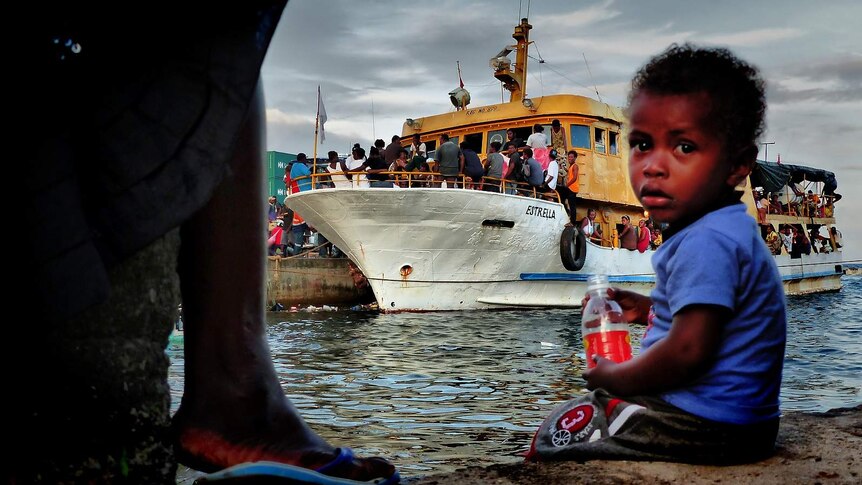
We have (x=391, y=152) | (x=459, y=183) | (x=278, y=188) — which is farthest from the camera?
(x=278, y=188)

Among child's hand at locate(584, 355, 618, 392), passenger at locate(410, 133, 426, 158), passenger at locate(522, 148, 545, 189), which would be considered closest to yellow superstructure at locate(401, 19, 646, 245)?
passenger at locate(410, 133, 426, 158)

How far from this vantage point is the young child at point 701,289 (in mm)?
1452

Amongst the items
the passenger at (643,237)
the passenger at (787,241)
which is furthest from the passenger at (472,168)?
the passenger at (787,241)

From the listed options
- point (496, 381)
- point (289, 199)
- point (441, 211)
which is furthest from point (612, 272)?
point (496, 381)

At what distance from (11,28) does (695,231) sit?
119 cm

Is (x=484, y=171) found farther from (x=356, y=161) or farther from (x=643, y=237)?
(x=643, y=237)

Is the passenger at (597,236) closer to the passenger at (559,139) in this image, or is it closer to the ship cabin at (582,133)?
the ship cabin at (582,133)

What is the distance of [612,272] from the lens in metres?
14.6

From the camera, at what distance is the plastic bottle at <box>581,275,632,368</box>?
1.81 metres

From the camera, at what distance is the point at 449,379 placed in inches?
189

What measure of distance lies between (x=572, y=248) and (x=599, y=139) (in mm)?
2673

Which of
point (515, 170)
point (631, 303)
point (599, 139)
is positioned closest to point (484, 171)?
point (515, 170)

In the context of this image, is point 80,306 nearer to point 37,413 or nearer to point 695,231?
point 37,413

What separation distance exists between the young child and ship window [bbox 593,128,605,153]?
13.3 metres
